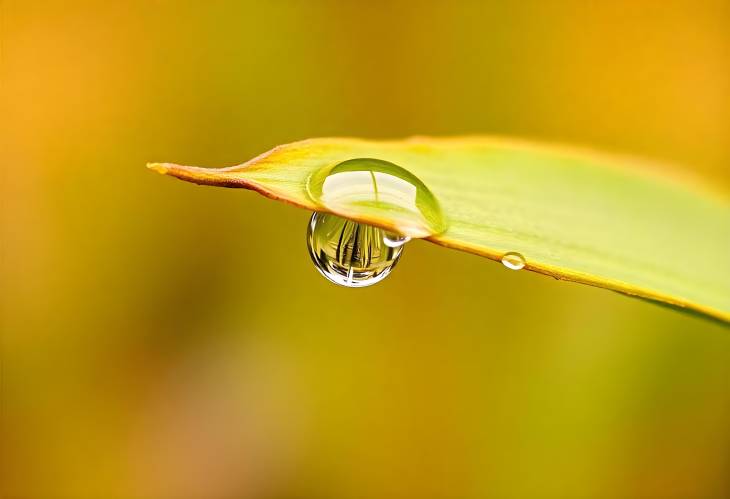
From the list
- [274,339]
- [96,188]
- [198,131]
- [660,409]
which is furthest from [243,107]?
[660,409]

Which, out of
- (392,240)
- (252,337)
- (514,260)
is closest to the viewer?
(514,260)

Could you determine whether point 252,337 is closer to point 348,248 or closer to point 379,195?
point 348,248

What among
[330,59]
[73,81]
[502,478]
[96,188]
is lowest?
[502,478]

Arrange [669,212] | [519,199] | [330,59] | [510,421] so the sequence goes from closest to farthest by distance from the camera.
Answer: [519,199]
[669,212]
[510,421]
[330,59]

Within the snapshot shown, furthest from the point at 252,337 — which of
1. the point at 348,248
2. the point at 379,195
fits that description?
the point at 379,195

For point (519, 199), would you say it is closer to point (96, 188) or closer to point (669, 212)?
point (669, 212)

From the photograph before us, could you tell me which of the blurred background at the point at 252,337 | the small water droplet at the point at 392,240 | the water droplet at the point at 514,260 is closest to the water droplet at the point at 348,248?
the small water droplet at the point at 392,240
